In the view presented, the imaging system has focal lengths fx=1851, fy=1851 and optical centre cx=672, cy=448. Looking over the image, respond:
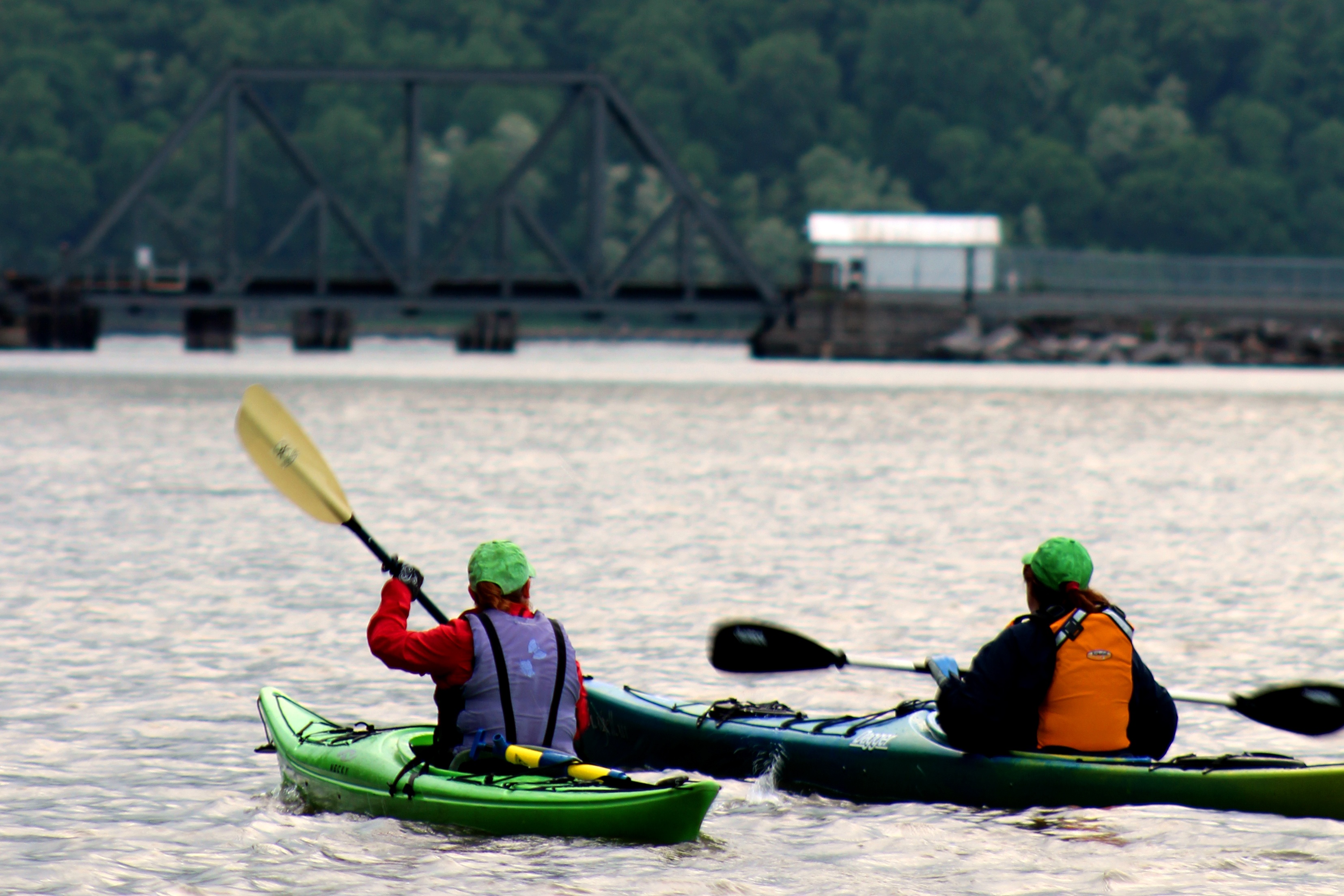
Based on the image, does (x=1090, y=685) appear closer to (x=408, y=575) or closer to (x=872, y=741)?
(x=872, y=741)

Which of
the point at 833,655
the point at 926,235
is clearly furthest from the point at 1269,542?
the point at 926,235

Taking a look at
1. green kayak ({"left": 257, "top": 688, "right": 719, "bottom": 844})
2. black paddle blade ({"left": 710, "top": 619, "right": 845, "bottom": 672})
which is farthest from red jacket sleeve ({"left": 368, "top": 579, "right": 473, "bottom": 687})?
black paddle blade ({"left": 710, "top": 619, "right": 845, "bottom": 672})

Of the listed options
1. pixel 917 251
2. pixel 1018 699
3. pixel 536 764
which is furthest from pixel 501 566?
pixel 917 251

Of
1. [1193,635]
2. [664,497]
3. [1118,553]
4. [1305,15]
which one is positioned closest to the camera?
[1193,635]

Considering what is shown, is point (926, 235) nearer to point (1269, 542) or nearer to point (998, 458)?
point (998, 458)

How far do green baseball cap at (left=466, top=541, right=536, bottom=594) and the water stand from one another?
3.54 ft

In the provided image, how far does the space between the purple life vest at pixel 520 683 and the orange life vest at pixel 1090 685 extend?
1894mm

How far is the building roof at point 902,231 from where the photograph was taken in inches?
2781

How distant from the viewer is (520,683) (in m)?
6.99

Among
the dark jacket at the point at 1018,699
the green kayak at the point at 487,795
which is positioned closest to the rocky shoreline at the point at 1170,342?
the dark jacket at the point at 1018,699

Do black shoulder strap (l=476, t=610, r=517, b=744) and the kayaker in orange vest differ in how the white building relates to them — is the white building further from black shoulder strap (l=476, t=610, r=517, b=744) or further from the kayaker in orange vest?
black shoulder strap (l=476, t=610, r=517, b=744)

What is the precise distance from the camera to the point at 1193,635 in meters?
12.7

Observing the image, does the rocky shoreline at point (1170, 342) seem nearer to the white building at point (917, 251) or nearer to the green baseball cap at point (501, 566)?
the white building at point (917, 251)

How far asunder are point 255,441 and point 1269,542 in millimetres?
12354
